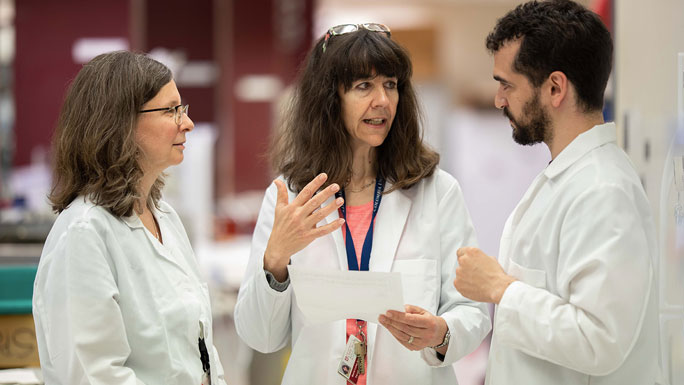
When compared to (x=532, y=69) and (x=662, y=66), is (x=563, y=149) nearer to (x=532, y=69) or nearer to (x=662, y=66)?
(x=532, y=69)

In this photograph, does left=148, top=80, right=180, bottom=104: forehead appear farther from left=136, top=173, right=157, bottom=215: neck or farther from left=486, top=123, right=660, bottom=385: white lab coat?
left=486, top=123, right=660, bottom=385: white lab coat

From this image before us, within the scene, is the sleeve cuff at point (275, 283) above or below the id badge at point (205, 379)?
above

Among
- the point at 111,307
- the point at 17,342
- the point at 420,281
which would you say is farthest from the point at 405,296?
the point at 17,342

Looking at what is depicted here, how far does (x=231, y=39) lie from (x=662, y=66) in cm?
743

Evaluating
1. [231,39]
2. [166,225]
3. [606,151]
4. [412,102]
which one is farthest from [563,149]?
[231,39]

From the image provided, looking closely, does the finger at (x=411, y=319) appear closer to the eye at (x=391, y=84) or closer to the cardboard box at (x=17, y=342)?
the eye at (x=391, y=84)

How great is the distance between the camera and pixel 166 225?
2037 mm

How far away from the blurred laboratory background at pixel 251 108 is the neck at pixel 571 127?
1.20ft

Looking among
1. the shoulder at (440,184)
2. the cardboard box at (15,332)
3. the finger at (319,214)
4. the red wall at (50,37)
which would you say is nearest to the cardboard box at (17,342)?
the cardboard box at (15,332)

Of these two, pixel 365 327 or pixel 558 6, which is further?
pixel 365 327

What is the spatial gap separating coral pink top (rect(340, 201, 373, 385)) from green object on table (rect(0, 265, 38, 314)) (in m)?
1.26

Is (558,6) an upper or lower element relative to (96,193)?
upper

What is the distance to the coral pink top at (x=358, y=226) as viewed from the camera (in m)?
2.06

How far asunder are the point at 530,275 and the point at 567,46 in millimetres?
544
